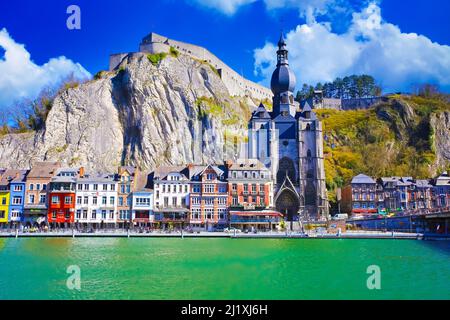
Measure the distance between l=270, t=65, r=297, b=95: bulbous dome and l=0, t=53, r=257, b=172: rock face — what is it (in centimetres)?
1141

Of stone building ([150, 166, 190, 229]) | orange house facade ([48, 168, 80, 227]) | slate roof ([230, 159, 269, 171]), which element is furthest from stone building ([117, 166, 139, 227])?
slate roof ([230, 159, 269, 171])

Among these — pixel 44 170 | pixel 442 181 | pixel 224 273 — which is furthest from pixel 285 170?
pixel 224 273

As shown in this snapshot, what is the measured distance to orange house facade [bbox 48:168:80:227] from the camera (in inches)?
2542

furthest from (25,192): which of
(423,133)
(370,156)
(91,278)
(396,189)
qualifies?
(423,133)

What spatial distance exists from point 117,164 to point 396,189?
1910 inches

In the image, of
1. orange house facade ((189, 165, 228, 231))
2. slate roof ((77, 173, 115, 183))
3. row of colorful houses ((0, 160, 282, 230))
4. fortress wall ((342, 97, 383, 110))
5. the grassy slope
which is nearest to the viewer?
row of colorful houses ((0, 160, 282, 230))

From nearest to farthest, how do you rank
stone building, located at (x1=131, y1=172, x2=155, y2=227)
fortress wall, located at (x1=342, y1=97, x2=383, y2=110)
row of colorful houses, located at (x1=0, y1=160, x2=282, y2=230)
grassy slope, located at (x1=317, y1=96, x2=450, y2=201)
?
1. row of colorful houses, located at (x1=0, y1=160, x2=282, y2=230)
2. stone building, located at (x1=131, y1=172, x2=155, y2=227)
3. grassy slope, located at (x1=317, y1=96, x2=450, y2=201)
4. fortress wall, located at (x1=342, y1=97, x2=383, y2=110)

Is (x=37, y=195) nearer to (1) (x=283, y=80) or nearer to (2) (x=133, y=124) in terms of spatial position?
(2) (x=133, y=124)

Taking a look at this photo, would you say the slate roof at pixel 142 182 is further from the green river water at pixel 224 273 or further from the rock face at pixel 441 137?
the rock face at pixel 441 137

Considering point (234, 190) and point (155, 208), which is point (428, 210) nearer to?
point (234, 190)

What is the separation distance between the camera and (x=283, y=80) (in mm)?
84812

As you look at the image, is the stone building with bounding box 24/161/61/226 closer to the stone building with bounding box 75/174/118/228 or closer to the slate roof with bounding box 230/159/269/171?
the stone building with bounding box 75/174/118/228

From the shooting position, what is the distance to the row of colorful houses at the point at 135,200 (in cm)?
6469

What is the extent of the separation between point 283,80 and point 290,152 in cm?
1420
